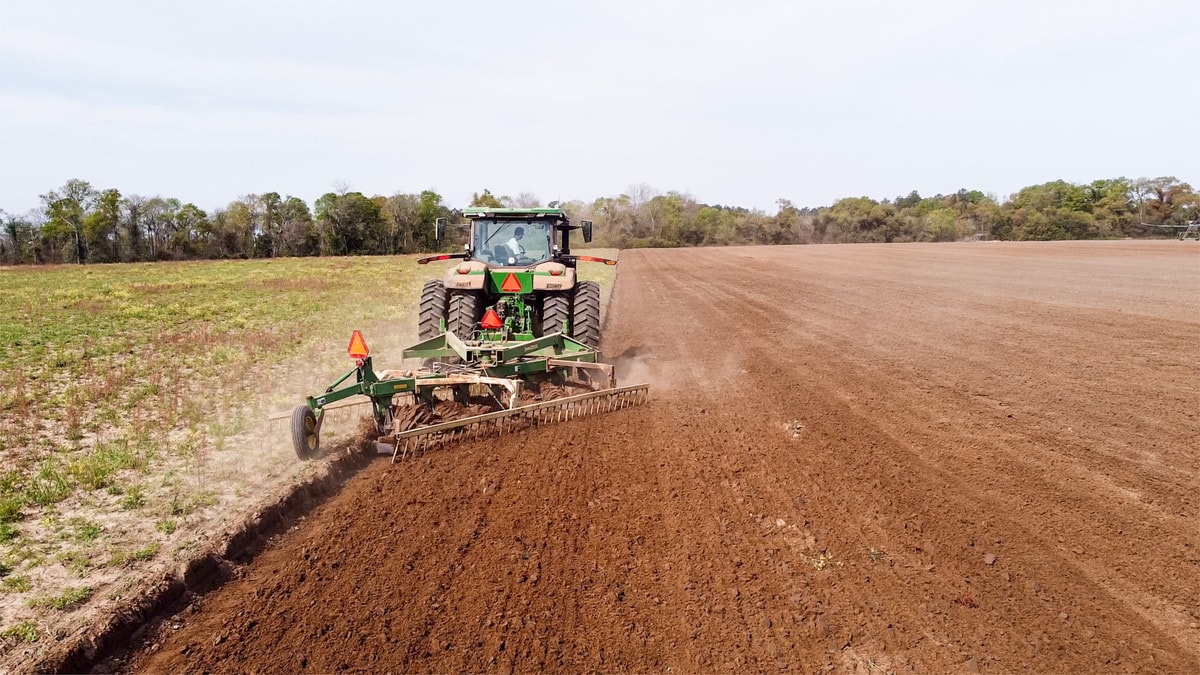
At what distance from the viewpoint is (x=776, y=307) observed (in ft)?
51.0

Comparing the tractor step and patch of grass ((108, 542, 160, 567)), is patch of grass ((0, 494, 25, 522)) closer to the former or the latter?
patch of grass ((108, 542, 160, 567))

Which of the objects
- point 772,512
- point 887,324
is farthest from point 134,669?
point 887,324

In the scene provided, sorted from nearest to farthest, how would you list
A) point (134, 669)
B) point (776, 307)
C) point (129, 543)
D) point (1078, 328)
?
point (134, 669) → point (129, 543) → point (1078, 328) → point (776, 307)

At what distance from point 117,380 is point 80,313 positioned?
8.49m

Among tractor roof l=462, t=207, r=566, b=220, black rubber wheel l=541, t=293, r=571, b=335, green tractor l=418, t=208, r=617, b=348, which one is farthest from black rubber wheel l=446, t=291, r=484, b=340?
tractor roof l=462, t=207, r=566, b=220

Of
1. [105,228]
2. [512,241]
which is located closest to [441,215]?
[105,228]

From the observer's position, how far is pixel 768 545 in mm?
3783

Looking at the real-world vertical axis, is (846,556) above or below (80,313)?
below

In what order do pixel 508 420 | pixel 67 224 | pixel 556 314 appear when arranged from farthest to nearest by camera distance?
pixel 67 224 < pixel 556 314 < pixel 508 420

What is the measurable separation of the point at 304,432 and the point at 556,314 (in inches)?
137

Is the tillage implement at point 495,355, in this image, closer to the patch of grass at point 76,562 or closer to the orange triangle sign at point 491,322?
the orange triangle sign at point 491,322

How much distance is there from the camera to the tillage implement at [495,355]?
5441mm

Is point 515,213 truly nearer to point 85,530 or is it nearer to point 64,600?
point 85,530

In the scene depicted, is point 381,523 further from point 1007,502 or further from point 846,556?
point 1007,502
